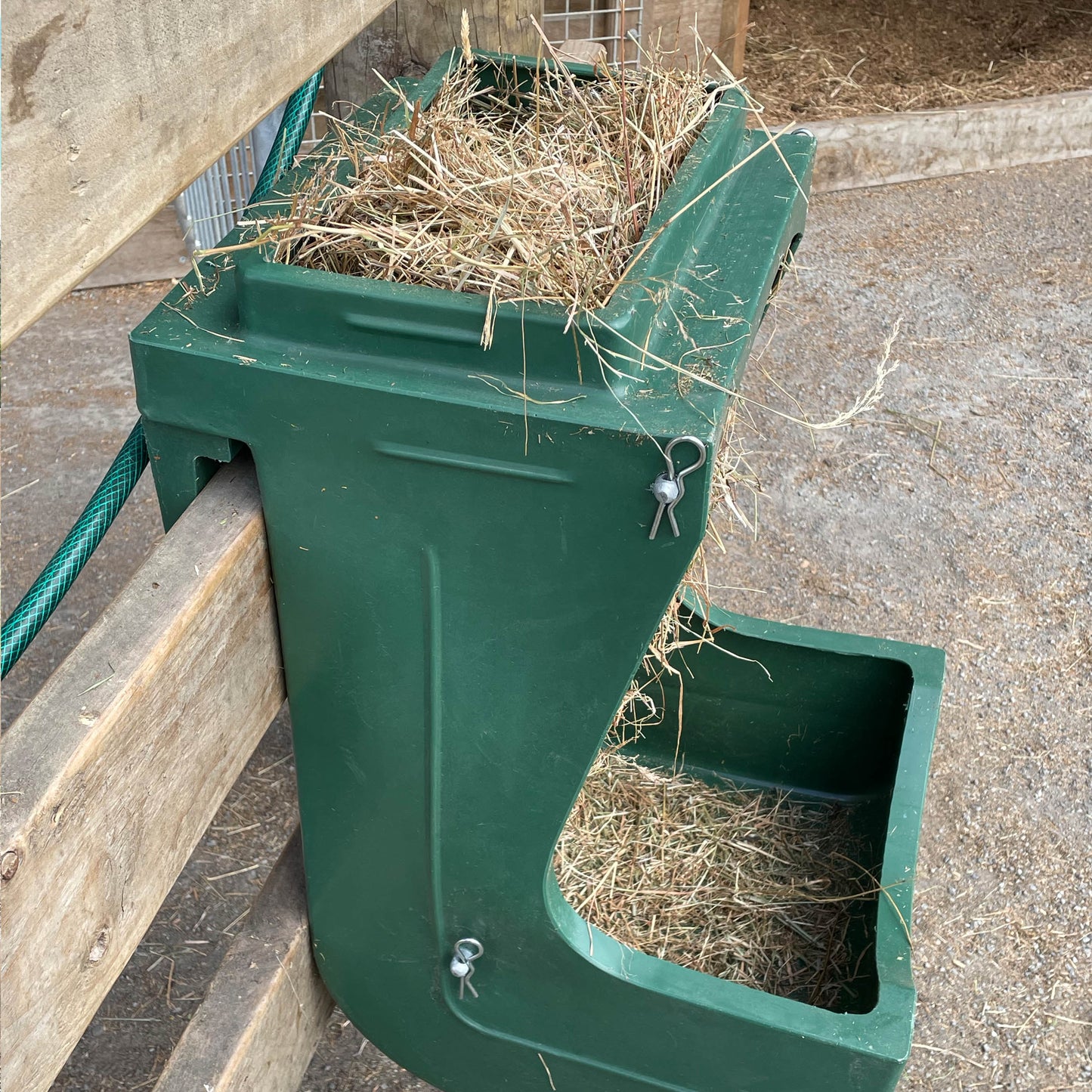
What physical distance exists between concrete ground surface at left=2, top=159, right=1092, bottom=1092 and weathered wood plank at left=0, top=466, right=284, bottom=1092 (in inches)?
32.9

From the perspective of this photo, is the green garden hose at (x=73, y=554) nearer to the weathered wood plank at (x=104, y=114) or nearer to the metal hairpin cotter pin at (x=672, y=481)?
the weathered wood plank at (x=104, y=114)

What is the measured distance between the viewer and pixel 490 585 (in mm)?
1229

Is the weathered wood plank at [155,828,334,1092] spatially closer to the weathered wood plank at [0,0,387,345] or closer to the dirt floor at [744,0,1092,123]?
the weathered wood plank at [0,0,387,345]

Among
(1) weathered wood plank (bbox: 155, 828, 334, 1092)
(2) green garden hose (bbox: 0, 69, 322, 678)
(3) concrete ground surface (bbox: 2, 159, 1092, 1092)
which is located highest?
(2) green garden hose (bbox: 0, 69, 322, 678)

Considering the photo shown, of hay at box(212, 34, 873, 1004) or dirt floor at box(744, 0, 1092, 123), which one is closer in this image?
hay at box(212, 34, 873, 1004)

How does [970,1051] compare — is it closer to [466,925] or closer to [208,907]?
[466,925]

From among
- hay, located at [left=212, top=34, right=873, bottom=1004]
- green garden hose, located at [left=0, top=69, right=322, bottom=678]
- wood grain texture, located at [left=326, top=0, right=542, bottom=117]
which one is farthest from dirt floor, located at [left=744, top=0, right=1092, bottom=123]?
green garden hose, located at [left=0, top=69, right=322, bottom=678]

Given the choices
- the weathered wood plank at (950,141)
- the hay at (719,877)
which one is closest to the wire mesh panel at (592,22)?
the weathered wood plank at (950,141)

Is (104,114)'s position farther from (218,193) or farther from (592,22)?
(592,22)

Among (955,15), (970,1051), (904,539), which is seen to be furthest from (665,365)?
(955,15)

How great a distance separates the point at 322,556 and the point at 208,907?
1.40m

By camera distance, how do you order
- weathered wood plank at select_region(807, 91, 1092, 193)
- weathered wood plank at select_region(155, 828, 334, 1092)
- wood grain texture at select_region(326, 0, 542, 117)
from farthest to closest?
1. weathered wood plank at select_region(807, 91, 1092, 193)
2. wood grain texture at select_region(326, 0, 542, 117)
3. weathered wood plank at select_region(155, 828, 334, 1092)

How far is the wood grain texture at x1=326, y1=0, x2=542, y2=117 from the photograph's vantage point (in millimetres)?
1675

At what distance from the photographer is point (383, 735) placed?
139 cm
